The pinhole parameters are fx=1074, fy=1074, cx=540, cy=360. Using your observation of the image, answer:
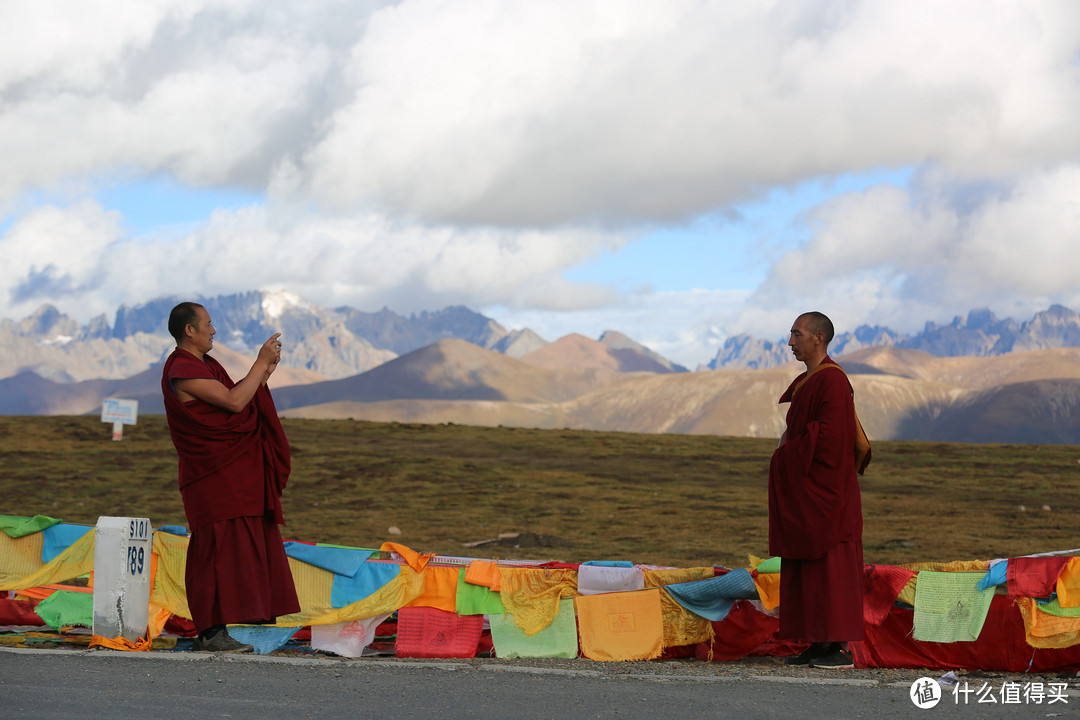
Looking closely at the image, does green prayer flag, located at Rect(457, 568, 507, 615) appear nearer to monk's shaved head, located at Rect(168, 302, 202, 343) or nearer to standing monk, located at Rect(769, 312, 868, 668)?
standing monk, located at Rect(769, 312, 868, 668)

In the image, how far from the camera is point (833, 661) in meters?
6.74

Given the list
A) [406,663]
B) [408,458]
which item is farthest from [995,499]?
[406,663]

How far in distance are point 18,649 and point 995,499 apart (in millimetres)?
25208

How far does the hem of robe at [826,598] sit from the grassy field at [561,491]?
8.35 m

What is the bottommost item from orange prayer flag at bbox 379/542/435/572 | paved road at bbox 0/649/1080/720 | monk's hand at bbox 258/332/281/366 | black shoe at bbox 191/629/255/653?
black shoe at bbox 191/629/255/653

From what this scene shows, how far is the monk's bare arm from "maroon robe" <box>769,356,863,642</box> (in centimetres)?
341

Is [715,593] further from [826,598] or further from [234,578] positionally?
[234,578]

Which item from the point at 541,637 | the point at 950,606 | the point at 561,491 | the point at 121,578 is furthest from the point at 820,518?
the point at 561,491

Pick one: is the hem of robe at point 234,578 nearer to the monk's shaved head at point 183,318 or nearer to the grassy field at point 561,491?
the monk's shaved head at point 183,318

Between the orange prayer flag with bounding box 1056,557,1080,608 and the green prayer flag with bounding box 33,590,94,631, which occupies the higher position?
the orange prayer flag with bounding box 1056,557,1080,608

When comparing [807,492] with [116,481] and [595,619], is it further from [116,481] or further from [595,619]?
[116,481]

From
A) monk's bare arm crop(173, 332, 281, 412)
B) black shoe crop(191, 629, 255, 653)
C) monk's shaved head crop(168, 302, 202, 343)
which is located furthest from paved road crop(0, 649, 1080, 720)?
monk's shaved head crop(168, 302, 202, 343)

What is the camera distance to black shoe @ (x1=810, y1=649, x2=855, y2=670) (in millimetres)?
6730

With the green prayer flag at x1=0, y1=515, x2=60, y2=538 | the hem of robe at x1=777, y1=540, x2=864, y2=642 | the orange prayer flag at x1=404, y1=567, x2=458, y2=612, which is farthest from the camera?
the green prayer flag at x1=0, y1=515, x2=60, y2=538
